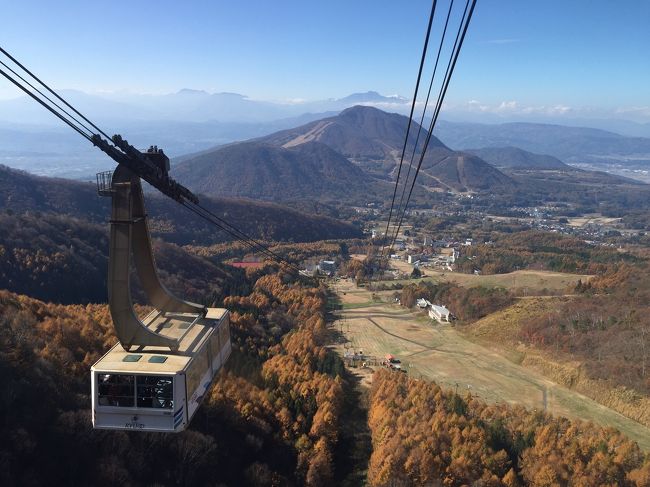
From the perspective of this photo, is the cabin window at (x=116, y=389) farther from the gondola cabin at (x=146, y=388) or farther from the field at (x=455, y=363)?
the field at (x=455, y=363)

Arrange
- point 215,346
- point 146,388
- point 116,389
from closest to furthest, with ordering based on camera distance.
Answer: point 146,388, point 116,389, point 215,346

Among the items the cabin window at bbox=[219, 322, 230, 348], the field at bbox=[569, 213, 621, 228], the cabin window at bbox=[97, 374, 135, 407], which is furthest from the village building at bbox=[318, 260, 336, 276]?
the field at bbox=[569, 213, 621, 228]

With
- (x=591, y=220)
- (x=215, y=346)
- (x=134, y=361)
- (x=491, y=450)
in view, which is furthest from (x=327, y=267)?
(x=591, y=220)

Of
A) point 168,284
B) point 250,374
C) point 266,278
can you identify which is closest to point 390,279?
point 266,278

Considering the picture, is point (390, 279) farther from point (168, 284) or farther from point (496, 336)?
point (168, 284)

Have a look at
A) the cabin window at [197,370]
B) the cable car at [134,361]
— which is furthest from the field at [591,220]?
the cable car at [134,361]

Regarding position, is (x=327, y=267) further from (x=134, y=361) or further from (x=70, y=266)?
(x=134, y=361)
